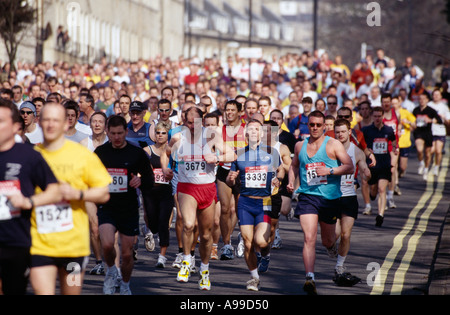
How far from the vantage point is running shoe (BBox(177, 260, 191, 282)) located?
11.9 meters

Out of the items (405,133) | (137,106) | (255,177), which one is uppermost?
(137,106)

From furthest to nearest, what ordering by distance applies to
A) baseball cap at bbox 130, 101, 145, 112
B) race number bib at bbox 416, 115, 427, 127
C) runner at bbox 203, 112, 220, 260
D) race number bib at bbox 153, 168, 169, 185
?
race number bib at bbox 416, 115, 427, 127
baseball cap at bbox 130, 101, 145, 112
race number bib at bbox 153, 168, 169, 185
runner at bbox 203, 112, 220, 260

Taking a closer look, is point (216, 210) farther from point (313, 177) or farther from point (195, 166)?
point (313, 177)

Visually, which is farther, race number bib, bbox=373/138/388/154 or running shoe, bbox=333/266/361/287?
race number bib, bbox=373/138/388/154

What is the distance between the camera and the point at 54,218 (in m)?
7.91

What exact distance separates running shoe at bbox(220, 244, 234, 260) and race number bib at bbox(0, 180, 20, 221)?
20.9 feet

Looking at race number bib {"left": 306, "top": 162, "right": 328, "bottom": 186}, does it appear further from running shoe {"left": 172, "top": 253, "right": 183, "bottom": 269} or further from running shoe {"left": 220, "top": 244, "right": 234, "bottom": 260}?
running shoe {"left": 220, "top": 244, "right": 234, "bottom": 260}

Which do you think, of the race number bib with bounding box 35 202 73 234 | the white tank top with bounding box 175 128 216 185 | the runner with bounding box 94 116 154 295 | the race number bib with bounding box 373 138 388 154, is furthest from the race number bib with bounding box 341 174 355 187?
the race number bib with bounding box 373 138 388 154

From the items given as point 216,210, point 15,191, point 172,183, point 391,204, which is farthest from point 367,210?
point 15,191

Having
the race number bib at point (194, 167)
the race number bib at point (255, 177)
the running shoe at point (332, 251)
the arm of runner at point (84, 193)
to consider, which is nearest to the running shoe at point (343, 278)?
the running shoe at point (332, 251)

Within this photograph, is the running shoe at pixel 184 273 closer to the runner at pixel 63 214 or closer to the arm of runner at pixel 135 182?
the arm of runner at pixel 135 182

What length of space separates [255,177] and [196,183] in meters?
0.63

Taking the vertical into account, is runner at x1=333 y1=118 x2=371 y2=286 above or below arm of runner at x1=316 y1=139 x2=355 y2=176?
below
